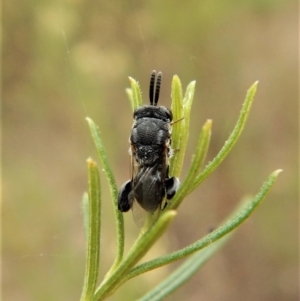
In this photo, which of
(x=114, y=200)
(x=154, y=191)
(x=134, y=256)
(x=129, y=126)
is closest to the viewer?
(x=134, y=256)

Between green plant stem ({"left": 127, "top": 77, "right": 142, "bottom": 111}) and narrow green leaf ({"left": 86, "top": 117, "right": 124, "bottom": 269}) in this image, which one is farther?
green plant stem ({"left": 127, "top": 77, "right": 142, "bottom": 111})

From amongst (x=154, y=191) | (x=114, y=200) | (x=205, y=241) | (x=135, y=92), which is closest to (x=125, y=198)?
(x=154, y=191)

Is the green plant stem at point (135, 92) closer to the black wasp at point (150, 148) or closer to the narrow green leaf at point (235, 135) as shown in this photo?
the black wasp at point (150, 148)

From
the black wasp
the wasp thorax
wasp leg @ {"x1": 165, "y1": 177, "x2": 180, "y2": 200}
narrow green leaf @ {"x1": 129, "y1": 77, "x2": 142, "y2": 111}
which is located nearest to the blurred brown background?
the black wasp

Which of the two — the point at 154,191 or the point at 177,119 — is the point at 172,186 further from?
the point at 177,119

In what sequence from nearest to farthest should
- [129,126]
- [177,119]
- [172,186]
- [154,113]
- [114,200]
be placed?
[114,200] → [177,119] → [172,186] → [154,113] → [129,126]

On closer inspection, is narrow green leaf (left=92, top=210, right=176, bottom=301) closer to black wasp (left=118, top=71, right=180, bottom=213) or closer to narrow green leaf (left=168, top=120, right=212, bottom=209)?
narrow green leaf (left=168, top=120, right=212, bottom=209)
